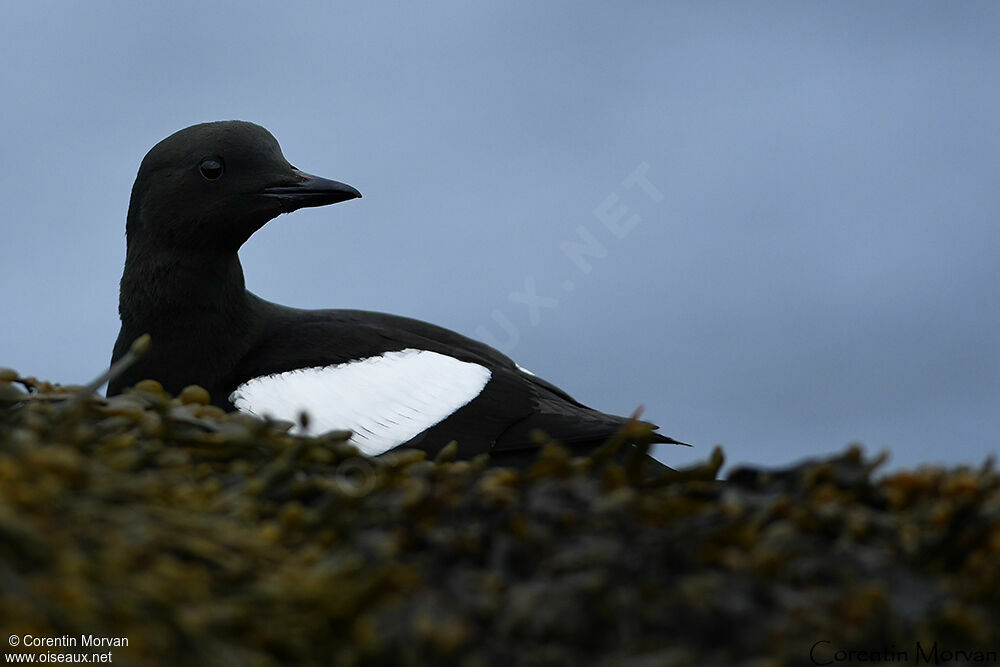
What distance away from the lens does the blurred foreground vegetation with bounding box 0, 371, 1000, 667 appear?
2037 millimetres

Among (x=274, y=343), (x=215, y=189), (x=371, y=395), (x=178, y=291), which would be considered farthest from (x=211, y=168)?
(x=371, y=395)

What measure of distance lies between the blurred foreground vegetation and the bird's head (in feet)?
12.6

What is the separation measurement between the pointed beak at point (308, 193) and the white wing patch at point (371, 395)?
1121 mm

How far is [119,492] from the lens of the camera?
2256 mm

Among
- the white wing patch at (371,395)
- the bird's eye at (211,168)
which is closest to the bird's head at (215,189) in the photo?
the bird's eye at (211,168)

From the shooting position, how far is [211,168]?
6383 mm

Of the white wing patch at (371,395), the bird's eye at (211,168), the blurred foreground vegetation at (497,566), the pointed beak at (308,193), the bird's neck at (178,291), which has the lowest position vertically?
the blurred foreground vegetation at (497,566)

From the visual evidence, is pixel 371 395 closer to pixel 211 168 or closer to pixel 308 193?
pixel 308 193

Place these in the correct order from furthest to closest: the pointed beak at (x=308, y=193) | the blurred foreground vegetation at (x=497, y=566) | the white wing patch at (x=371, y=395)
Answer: the pointed beak at (x=308, y=193), the white wing patch at (x=371, y=395), the blurred foreground vegetation at (x=497, y=566)

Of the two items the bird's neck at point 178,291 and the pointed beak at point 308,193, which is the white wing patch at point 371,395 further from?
the pointed beak at point 308,193

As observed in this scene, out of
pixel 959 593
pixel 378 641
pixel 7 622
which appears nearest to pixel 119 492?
pixel 7 622

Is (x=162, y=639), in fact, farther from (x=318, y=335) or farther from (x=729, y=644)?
(x=318, y=335)

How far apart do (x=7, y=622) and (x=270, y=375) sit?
4057 mm

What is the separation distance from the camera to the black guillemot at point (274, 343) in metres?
5.76
